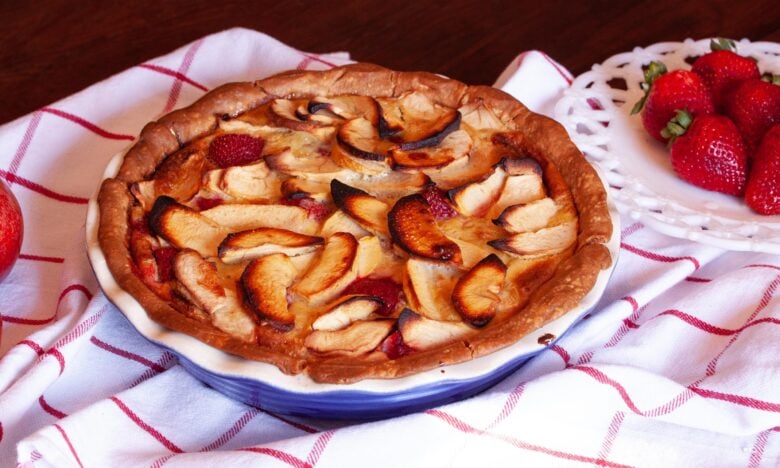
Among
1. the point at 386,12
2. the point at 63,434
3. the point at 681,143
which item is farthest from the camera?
the point at 386,12

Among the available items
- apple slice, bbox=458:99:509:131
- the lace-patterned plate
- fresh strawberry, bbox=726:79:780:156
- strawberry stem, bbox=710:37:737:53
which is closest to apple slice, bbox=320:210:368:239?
apple slice, bbox=458:99:509:131

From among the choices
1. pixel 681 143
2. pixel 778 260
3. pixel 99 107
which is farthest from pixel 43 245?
pixel 778 260

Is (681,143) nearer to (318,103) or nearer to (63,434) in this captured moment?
(318,103)

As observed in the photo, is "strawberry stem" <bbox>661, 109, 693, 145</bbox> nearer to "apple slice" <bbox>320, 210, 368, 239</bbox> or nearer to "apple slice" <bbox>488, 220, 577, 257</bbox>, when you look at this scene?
"apple slice" <bbox>488, 220, 577, 257</bbox>

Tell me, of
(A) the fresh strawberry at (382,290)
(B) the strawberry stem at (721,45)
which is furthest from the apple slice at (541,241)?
(B) the strawberry stem at (721,45)

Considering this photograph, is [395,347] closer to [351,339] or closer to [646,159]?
[351,339]

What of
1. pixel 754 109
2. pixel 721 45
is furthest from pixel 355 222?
pixel 721 45

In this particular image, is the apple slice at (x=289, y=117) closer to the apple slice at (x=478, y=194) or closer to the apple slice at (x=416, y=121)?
the apple slice at (x=416, y=121)
